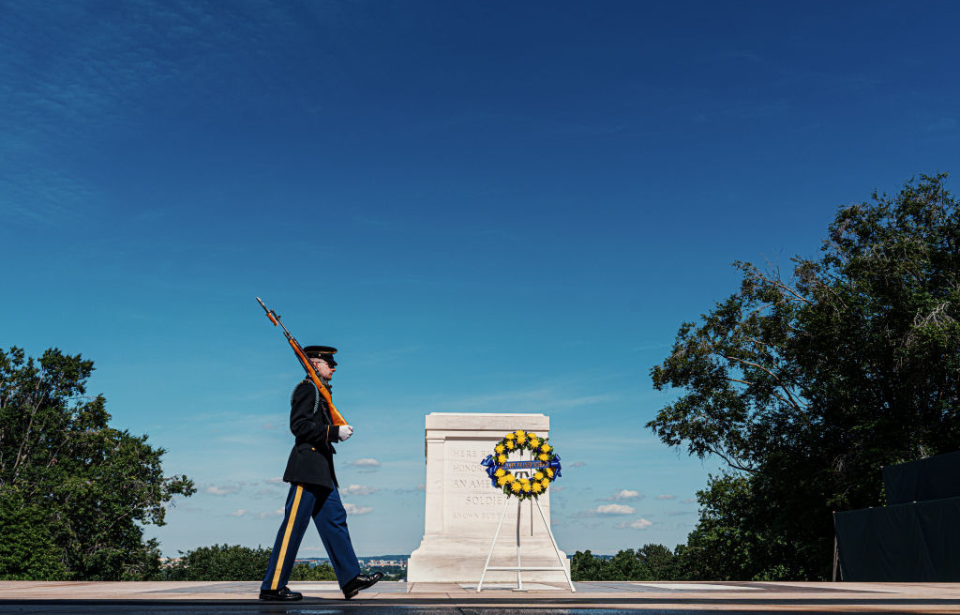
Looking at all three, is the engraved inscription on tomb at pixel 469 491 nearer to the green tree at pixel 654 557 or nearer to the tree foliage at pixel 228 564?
the tree foliage at pixel 228 564

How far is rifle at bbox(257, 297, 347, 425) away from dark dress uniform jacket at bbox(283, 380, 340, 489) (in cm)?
6

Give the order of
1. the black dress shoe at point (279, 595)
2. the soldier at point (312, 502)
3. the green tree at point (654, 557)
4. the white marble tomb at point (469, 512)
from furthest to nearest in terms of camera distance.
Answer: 1. the green tree at point (654, 557)
2. the white marble tomb at point (469, 512)
3. the soldier at point (312, 502)
4. the black dress shoe at point (279, 595)

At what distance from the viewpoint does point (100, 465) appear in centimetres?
3916

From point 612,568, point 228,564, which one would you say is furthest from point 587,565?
point 228,564

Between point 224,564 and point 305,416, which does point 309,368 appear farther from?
point 224,564

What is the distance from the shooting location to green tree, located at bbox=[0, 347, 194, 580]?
36.2m

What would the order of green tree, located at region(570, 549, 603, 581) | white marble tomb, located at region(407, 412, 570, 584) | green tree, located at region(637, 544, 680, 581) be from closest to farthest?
white marble tomb, located at region(407, 412, 570, 584) < green tree, located at region(570, 549, 603, 581) < green tree, located at region(637, 544, 680, 581)

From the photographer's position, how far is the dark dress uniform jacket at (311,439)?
7.31 metres

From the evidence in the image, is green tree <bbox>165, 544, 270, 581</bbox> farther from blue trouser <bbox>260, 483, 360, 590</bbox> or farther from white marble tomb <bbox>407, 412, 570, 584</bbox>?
blue trouser <bbox>260, 483, 360, 590</bbox>

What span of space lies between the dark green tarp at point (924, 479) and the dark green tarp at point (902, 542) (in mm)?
796

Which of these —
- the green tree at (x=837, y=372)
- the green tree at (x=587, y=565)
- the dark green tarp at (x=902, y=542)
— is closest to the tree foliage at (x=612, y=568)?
the green tree at (x=587, y=565)

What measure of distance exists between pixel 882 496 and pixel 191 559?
7318 centimetres

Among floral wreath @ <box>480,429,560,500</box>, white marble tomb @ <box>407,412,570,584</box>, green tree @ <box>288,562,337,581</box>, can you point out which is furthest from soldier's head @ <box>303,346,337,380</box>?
green tree @ <box>288,562,337,581</box>

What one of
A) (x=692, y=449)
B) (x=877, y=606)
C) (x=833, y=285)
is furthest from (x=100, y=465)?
(x=877, y=606)
